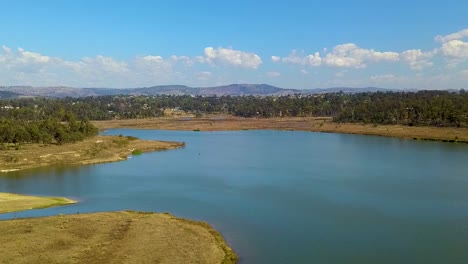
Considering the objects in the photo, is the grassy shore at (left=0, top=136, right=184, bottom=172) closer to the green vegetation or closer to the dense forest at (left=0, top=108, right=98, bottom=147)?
the green vegetation

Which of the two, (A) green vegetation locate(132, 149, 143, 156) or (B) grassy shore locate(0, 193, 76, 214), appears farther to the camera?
(A) green vegetation locate(132, 149, 143, 156)

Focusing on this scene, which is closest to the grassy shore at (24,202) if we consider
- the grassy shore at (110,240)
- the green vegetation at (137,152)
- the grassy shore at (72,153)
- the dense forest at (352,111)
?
the grassy shore at (110,240)

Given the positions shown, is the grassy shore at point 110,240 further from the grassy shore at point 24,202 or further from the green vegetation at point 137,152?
the green vegetation at point 137,152

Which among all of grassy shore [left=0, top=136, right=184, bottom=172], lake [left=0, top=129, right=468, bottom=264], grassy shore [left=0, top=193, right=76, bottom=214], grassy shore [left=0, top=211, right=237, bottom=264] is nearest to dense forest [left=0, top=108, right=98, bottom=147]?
grassy shore [left=0, top=136, right=184, bottom=172]

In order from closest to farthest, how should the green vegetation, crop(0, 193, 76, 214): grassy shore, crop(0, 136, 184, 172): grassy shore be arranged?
crop(0, 193, 76, 214): grassy shore < crop(0, 136, 184, 172): grassy shore < the green vegetation

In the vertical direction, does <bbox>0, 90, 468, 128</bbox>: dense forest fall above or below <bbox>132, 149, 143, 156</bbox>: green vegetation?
above

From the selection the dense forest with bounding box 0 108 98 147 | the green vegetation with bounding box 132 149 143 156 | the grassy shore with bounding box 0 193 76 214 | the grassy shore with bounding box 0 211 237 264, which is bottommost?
the green vegetation with bounding box 132 149 143 156

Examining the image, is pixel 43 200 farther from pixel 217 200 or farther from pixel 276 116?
pixel 276 116

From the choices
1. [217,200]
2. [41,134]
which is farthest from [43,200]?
[41,134]
